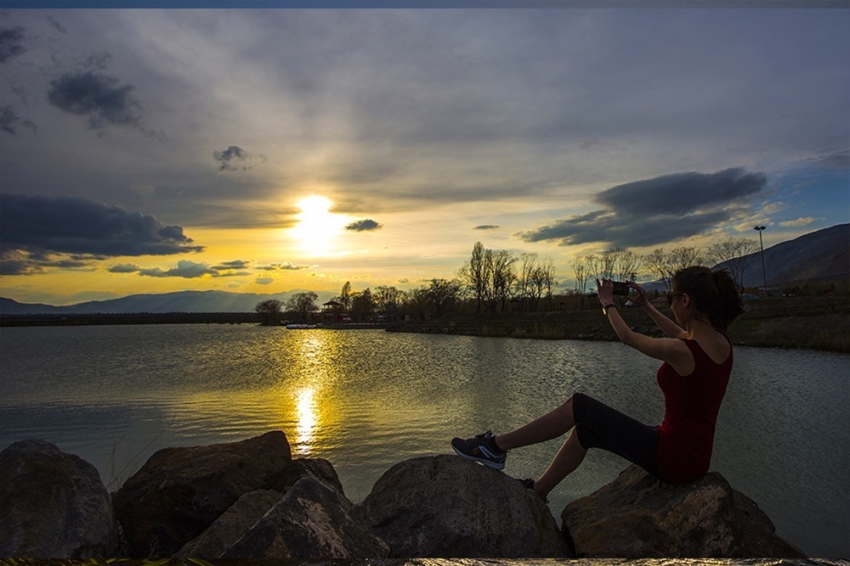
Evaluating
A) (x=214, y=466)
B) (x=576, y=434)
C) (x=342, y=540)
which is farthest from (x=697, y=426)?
(x=214, y=466)

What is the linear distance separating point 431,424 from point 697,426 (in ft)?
27.7

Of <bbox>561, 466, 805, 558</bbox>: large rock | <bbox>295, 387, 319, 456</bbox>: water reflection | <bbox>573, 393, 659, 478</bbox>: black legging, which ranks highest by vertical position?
<bbox>573, 393, 659, 478</bbox>: black legging

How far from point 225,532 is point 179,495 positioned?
106cm

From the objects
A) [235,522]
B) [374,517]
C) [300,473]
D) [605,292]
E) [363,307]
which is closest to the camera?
[235,522]

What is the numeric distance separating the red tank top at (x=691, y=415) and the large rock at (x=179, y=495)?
10.3 ft

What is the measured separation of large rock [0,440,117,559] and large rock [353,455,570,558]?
65.4 inches

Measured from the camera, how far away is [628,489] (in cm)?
397

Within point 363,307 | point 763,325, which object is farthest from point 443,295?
point 763,325

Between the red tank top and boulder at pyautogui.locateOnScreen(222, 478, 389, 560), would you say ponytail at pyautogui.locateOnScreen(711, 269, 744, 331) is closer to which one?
the red tank top

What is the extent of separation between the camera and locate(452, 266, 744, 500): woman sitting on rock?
10.5 feet

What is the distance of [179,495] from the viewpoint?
4.18 m

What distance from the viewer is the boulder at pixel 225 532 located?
3242 millimetres

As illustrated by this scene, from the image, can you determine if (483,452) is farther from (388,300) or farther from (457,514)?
(388,300)

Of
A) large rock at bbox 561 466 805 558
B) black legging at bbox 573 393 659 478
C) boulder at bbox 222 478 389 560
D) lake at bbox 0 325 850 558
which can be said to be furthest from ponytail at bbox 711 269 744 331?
lake at bbox 0 325 850 558
